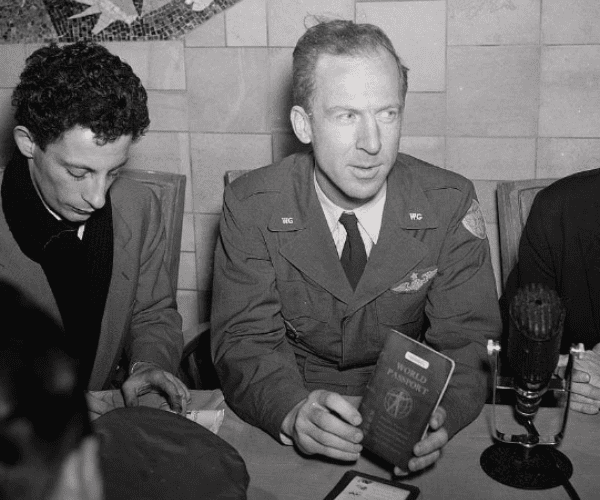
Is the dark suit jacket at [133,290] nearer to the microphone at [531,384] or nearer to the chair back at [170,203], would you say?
the chair back at [170,203]

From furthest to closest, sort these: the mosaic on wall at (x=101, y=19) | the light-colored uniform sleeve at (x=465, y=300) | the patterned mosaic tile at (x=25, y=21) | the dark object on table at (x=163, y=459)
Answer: the patterned mosaic tile at (x=25, y=21)
the mosaic on wall at (x=101, y=19)
the light-colored uniform sleeve at (x=465, y=300)
the dark object on table at (x=163, y=459)

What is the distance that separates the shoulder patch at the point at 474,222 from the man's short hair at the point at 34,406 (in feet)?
5.87

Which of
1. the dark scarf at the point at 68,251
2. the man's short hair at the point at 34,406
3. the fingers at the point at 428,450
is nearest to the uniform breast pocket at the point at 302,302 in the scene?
the dark scarf at the point at 68,251

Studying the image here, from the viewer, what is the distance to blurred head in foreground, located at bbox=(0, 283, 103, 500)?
0.32 metres

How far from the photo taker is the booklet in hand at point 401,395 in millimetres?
1250

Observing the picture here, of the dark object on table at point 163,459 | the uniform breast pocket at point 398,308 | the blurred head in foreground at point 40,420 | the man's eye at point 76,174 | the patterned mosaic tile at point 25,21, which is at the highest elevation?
the patterned mosaic tile at point 25,21

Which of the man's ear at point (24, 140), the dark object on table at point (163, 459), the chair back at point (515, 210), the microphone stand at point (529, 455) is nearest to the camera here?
the dark object on table at point (163, 459)

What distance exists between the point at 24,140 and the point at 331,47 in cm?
87

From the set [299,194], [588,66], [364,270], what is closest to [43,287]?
[299,194]

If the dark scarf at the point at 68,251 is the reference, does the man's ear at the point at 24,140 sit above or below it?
above

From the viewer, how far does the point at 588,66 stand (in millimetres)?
2824

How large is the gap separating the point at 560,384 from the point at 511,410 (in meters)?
0.16

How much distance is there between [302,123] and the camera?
204 centimetres

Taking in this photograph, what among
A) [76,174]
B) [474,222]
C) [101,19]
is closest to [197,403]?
[76,174]
